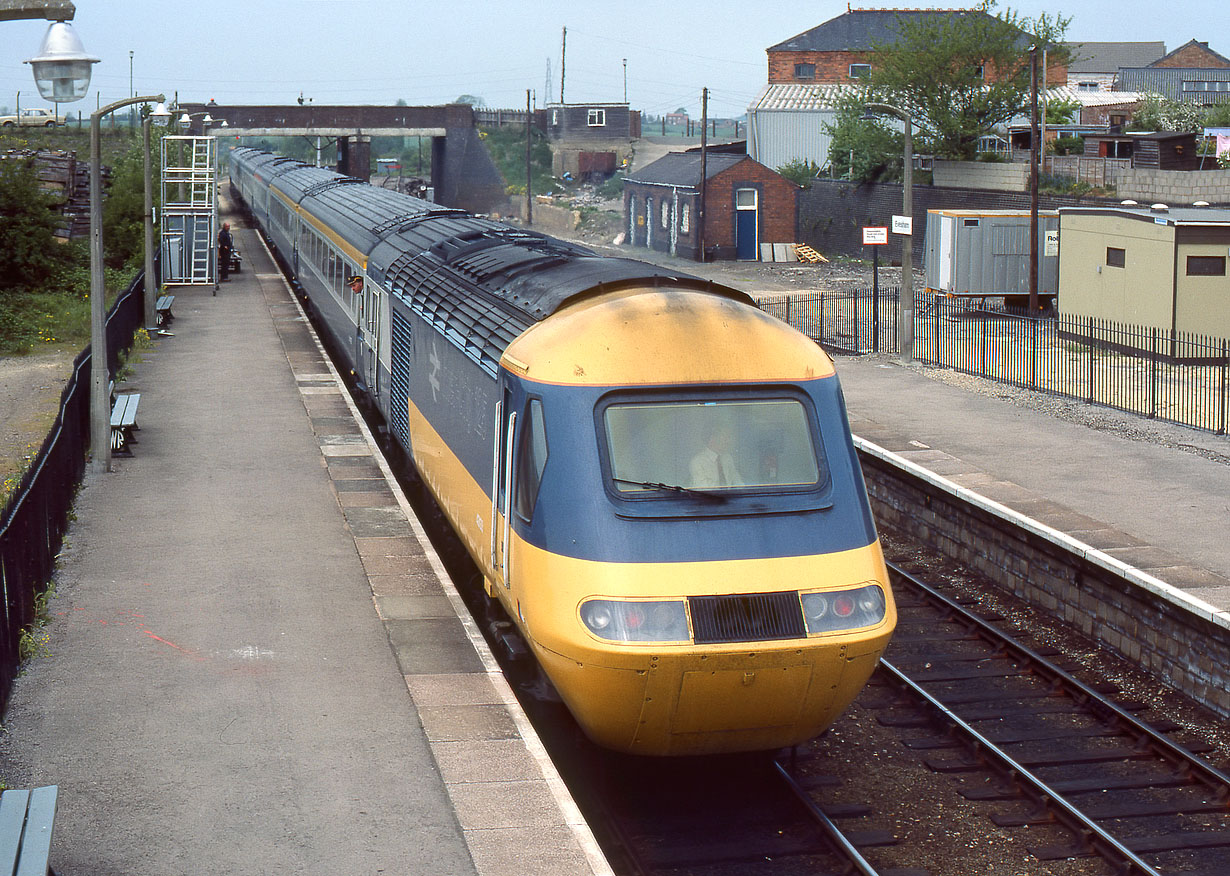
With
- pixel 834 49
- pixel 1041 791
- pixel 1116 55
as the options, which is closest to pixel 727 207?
pixel 834 49

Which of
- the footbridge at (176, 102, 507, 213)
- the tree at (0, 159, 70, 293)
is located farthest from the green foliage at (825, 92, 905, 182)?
the footbridge at (176, 102, 507, 213)

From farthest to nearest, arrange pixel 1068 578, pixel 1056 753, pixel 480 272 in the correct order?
pixel 1068 578
pixel 480 272
pixel 1056 753

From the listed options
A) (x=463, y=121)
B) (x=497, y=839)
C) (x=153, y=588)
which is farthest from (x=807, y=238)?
(x=497, y=839)

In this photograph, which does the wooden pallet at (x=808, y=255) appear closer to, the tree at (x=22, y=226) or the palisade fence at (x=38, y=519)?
the tree at (x=22, y=226)

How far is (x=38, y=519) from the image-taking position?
11906mm

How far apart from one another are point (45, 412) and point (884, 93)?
1566 inches

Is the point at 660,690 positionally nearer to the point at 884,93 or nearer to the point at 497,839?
the point at 497,839

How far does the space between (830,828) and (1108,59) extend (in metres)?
112

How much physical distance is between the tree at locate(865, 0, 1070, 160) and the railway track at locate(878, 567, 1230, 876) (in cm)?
4254

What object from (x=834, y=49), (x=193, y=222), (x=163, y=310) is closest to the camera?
(x=163, y=310)

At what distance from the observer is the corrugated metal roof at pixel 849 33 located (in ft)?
252

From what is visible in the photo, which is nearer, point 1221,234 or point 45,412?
point 45,412

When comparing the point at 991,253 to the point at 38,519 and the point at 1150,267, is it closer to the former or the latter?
the point at 1150,267

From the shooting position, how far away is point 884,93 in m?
54.2
